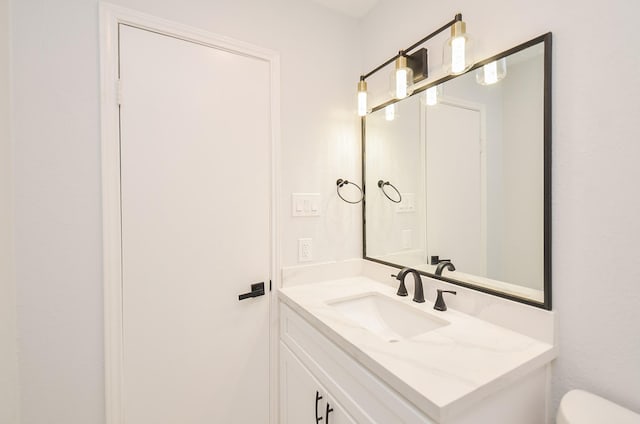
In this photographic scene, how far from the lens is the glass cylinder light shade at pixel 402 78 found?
1.23 m

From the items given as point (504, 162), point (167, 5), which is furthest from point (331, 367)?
point (167, 5)

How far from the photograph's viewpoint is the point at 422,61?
1247mm

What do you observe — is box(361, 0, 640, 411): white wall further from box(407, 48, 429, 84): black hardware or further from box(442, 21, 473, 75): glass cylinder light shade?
box(407, 48, 429, 84): black hardware

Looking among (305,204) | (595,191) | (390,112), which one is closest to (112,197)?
→ (305,204)

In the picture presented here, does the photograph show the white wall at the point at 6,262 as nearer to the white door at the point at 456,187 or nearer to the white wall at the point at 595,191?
the white door at the point at 456,187

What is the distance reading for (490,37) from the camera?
1.02 m

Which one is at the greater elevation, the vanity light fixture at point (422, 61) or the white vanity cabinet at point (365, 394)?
the vanity light fixture at point (422, 61)

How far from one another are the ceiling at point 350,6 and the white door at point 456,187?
77 centimetres

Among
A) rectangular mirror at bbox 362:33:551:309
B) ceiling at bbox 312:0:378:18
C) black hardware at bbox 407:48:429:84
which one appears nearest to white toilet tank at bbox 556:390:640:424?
rectangular mirror at bbox 362:33:551:309

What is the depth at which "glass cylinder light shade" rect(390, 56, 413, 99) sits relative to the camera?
4.02 ft

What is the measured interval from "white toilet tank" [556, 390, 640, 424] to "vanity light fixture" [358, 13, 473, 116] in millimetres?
1092

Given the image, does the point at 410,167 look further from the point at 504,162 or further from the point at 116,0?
the point at 116,0

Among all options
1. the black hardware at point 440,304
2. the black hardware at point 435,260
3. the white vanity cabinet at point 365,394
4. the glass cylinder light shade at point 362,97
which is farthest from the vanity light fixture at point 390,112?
the white vanity cabinet at point 365,394

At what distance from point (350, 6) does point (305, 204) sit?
1.17m
